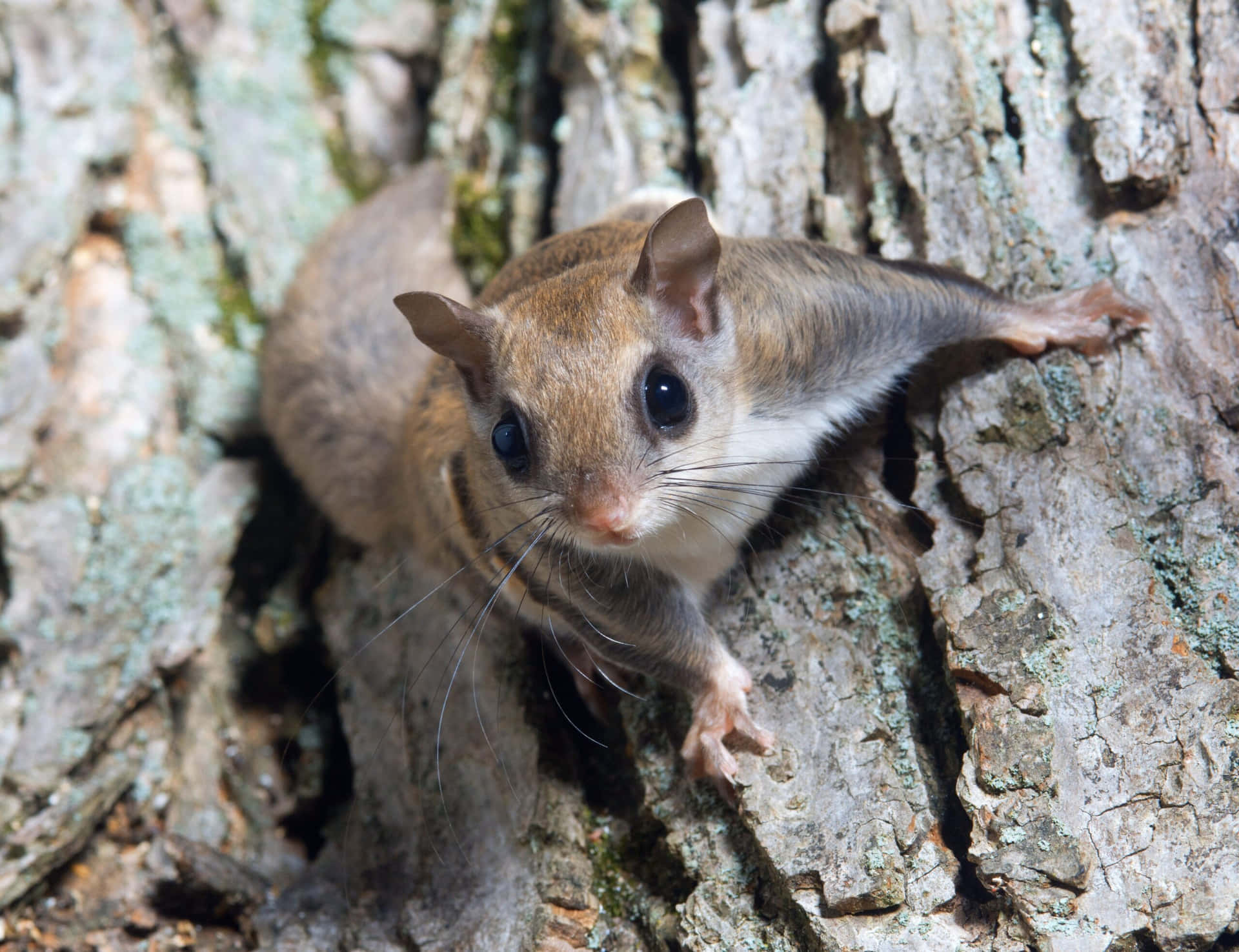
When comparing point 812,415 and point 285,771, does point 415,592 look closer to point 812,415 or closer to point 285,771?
point 285,771

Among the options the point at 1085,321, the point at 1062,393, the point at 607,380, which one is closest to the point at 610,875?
the point at 607,380

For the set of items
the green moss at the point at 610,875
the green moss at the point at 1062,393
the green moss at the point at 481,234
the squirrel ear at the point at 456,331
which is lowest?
the green moss at the point at 610,875

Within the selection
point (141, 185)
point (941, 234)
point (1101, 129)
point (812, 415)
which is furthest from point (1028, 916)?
point (141, 185)

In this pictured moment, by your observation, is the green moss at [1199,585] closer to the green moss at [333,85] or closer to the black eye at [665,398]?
the black eye at [665,398]

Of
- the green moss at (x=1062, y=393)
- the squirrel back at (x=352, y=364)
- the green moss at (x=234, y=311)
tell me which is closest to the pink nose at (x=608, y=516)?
the green moss at (x=1062, y=393)

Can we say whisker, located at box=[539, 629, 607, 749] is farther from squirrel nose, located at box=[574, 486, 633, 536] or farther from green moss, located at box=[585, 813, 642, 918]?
squirrel nose, located at box=[574, 486, 633, 536]

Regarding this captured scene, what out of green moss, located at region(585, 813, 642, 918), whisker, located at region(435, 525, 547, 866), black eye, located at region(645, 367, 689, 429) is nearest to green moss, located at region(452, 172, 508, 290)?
whisker, located at region(435, 525, 547, 866)

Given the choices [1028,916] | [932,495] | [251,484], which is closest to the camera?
[1028,916]
